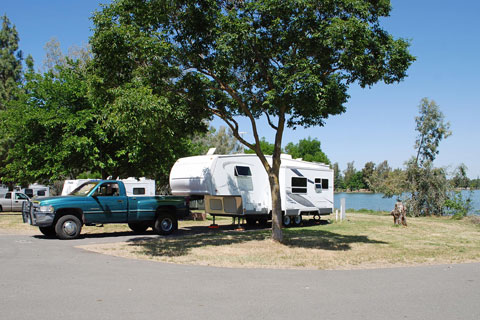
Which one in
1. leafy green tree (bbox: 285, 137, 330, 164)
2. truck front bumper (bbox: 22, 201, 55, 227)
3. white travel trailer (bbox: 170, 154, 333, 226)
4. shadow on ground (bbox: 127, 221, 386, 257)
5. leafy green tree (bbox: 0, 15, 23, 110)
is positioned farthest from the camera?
leafy green tree (bbox: 285, 137, 330, 164)

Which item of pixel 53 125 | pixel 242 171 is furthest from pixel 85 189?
pixel 53 125

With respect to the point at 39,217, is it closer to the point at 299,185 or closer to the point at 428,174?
the point at 299,185

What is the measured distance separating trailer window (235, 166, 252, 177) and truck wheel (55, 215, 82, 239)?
658 centimetres

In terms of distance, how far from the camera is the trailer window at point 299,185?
20188 millimetres

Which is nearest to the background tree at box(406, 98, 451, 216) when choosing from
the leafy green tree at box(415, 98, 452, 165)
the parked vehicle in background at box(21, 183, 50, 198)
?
the leafy green tree at box(415, 98, 452, 165)

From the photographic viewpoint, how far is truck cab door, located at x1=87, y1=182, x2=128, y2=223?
14875 millimetres

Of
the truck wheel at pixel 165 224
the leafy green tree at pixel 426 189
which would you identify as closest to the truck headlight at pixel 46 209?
the truck wheel at pixel 165 224

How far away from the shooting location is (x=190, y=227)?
19.4m

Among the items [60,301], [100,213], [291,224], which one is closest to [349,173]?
[291,224]

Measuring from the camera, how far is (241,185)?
1825 centimetres

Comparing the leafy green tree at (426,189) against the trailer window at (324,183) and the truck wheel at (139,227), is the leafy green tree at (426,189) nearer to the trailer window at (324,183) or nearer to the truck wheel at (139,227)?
the trailer window at (324,183)

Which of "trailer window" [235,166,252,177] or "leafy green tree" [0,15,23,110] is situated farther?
"leafy green tree" [0,15,23,110]

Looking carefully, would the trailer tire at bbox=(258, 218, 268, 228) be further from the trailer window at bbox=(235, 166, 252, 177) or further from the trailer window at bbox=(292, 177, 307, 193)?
the trailer window at bbox=(235, 166, 252, 177)

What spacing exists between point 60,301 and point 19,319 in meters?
0.86
